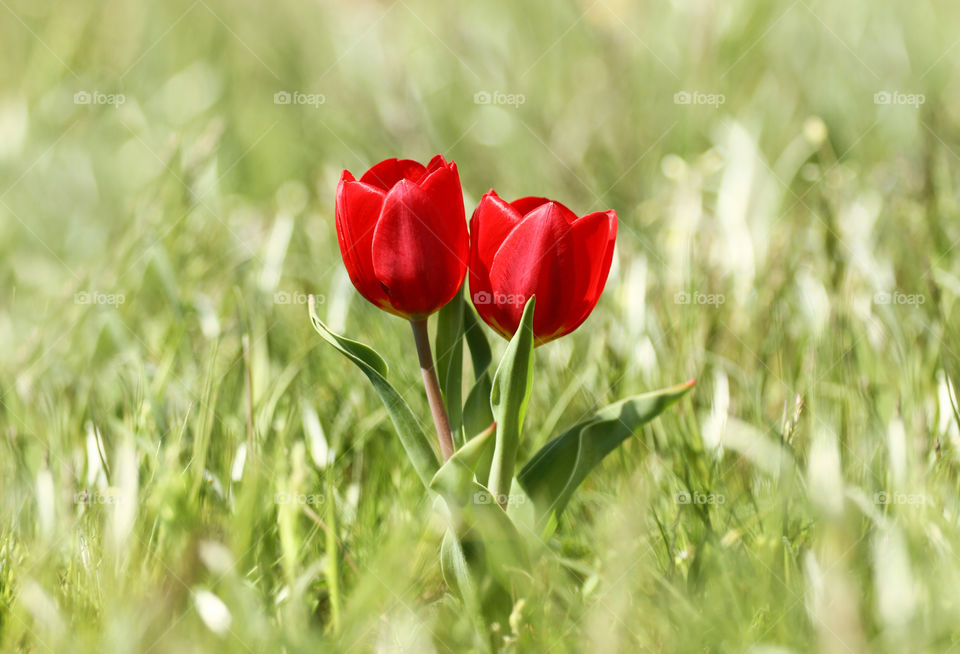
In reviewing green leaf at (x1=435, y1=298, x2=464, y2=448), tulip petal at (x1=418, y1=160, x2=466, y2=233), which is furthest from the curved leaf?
tulip petal at (x1=418, y1=160, x2=466, y2=233)

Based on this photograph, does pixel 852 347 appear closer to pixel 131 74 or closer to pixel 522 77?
pixel 522 77

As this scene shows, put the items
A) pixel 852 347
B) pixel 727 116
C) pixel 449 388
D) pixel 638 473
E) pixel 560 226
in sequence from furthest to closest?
pixel 727 116, pixel 852 347, pixel 638 473, pixel 449 388, pixel 560 226

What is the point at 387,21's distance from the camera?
3555mm

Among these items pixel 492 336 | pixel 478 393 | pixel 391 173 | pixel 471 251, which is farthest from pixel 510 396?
pixel 492 336

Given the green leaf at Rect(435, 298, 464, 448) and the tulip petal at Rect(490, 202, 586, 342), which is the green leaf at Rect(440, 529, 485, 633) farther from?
the tulip petal at Rect(490, 202, 586, 342)

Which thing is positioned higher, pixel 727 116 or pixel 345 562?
pixel 727 116

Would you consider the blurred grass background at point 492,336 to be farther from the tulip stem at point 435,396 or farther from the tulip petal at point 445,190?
the tulip petal at point 445,190

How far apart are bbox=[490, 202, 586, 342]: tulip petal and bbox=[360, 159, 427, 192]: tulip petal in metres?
Answer: 0.17

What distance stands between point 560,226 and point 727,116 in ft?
6.39

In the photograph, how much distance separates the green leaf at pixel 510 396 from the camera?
2.94 feet

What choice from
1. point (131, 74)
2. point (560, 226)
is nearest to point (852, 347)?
point (560, 226)

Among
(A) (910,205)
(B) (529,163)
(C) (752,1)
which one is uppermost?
(C) (752,1)

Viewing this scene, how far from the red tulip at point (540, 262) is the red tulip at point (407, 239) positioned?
31 mm

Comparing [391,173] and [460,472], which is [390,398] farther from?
[391,173]
